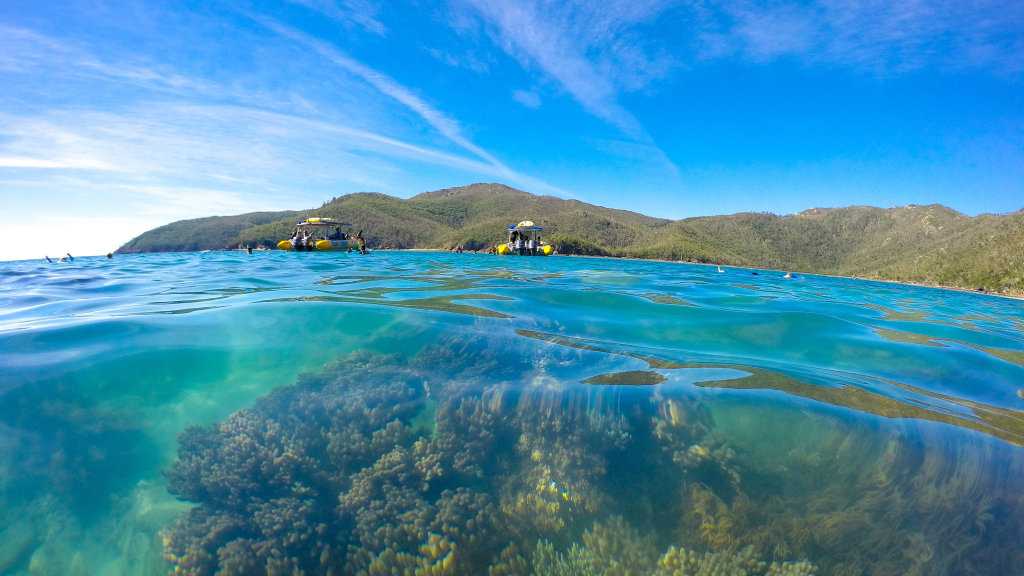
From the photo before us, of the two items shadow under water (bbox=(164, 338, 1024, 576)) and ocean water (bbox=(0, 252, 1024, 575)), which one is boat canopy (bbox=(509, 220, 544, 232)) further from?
shadow under water (bbox=(164, 338, 1024, 576))

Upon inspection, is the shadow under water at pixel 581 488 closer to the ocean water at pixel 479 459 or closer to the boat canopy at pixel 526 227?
the ocean water at pixel 479 459

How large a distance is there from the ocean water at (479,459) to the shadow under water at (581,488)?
0.8 inches

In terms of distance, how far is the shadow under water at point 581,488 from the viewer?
3184 millimetres

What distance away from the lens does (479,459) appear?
419cm

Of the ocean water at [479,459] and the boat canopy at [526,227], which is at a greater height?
the boat canopy at [526,227]

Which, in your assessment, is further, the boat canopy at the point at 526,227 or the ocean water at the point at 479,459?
the boat canopy at the point at 526,227

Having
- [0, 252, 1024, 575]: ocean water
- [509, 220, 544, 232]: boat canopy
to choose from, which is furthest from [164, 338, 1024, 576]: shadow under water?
[509, 220, 544, 232]: boat canopy

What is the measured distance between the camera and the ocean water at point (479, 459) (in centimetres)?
323

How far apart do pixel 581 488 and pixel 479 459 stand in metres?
1.10

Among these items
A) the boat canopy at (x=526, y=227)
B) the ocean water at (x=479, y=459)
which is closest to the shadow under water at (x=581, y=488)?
the ocean water at (x=479, y=459)

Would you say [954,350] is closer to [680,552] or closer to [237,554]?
[680,552]

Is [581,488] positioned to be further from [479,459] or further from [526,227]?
[526,227]

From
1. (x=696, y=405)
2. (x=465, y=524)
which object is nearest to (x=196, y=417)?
(x=465, y=524)

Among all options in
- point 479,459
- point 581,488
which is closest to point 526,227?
point 479,459
